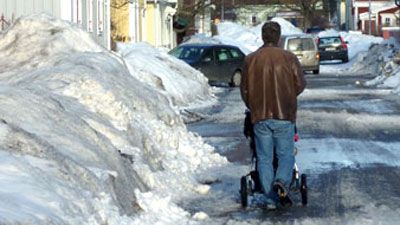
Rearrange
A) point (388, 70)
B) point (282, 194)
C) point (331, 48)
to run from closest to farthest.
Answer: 1. point (282, 194)
2. point (388, 70)
3. point (331, 48)

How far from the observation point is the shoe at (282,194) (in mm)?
9711

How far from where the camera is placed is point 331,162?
44.9 ft

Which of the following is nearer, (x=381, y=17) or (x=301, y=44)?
(x=301, y=44)

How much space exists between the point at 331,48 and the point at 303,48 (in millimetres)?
12687

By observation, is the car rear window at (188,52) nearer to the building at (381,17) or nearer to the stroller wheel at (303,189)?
the stroller wheel at (303,189)

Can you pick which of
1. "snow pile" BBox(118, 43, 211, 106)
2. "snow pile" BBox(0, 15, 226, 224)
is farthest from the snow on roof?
"snow pile" BBox(0, 15, 226, 224)

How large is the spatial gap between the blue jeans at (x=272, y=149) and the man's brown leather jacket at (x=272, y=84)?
0.09 meters

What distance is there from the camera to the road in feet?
31.8

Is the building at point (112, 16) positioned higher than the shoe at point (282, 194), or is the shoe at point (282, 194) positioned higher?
the building at point (112, 16)

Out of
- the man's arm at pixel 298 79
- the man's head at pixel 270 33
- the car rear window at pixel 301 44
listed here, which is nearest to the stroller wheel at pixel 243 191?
the man's arm at pixel 298 79

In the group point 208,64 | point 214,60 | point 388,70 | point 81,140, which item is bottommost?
point 388,70

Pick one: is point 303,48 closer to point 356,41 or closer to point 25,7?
point 25,7

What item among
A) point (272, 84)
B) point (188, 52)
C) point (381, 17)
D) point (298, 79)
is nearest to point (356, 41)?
point (381, 17)

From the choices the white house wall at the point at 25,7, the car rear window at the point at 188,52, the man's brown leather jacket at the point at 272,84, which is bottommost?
the car rear window at the point at 188,52
